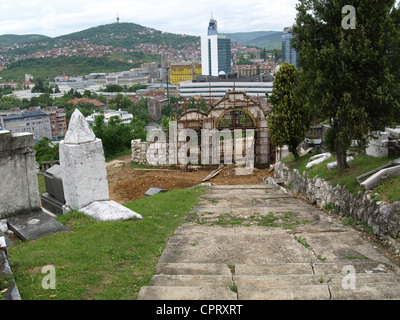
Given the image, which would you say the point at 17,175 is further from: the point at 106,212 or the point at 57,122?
the point at 57,122

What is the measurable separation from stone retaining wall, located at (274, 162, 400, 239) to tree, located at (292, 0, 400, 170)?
4.69 ft

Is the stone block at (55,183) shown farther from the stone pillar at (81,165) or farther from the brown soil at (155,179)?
the brown soil at (155,179)

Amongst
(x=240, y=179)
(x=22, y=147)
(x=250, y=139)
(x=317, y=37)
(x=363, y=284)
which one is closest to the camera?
(x=363, y=284)

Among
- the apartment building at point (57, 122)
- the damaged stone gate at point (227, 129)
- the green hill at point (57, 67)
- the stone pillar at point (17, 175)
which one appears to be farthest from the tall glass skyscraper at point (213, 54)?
the stone pillar at point (17, 175)

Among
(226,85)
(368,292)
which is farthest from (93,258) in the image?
(226,85)

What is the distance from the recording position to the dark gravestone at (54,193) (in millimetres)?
8539

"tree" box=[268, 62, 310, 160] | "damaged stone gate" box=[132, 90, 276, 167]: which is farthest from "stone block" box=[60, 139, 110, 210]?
"damaged stone gate" box=[132, 90, 276, 167]

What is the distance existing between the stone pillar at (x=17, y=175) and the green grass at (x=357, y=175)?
711cm

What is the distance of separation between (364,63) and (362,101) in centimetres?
93

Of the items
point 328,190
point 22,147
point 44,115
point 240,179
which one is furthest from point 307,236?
point 44,115

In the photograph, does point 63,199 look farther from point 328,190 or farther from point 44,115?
point 44,115

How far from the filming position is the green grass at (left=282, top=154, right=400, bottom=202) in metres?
7.99

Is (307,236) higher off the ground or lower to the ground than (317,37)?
lower

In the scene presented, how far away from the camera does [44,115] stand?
80.7 meters
